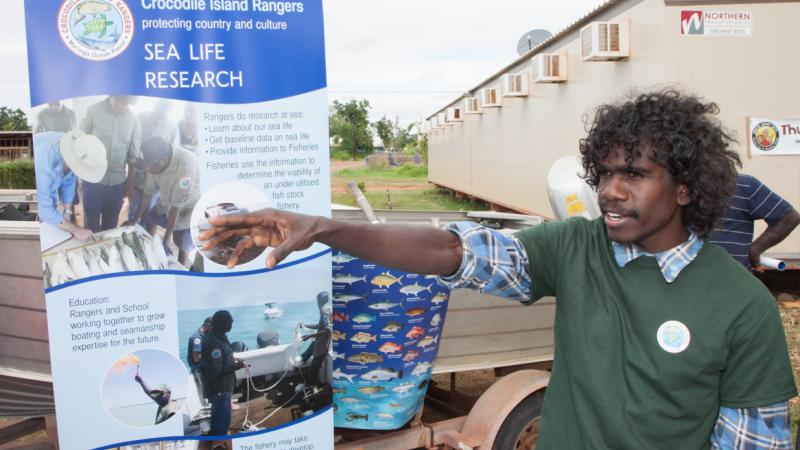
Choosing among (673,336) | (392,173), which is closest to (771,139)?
(673,336)

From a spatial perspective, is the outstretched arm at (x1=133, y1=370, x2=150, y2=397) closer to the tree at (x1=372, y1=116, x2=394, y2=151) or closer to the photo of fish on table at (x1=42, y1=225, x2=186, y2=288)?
the photo of fish on table at (x1=42, y1=225, x2=186, y2=288)

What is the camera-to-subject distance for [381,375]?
3049 mm

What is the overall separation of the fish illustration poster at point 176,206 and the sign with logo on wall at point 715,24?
608 cm

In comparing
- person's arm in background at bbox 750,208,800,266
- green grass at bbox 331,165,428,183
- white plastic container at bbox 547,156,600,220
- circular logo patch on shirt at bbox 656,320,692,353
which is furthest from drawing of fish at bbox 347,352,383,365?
green grass at bbox 331,165,428,183

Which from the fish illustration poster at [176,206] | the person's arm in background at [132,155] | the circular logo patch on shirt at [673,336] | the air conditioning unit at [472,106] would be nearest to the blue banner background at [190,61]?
the fish illustration poster at [176,206]

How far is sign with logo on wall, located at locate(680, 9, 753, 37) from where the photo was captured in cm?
746

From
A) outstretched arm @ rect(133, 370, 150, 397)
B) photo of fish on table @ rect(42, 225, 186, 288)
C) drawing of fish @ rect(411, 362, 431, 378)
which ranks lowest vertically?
drawing of fish @ rect(411, 362, 431, 378)

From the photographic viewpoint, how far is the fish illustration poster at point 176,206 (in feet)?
7.76

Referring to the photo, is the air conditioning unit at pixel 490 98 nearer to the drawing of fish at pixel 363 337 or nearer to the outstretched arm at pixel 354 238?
the drawing of fish at pixel 363 337

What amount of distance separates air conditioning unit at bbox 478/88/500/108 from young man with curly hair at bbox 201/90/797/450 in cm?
1407

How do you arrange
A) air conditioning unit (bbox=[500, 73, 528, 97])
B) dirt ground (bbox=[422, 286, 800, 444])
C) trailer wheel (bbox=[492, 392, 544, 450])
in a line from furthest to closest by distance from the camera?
1. air conditioning unit (bbox=[500, 73, 528, 97])
2. dirt ground (bbox=[422, 286, 800, 444])
3. trailer wheel (bbox=[492, 392, 544, 450])

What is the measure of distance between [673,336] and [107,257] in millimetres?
1894

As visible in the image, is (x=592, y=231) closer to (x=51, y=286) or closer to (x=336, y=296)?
(x=336, y=296)

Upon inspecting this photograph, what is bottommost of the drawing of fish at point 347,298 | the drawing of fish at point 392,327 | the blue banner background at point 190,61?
the drawing of fish at point 392,327
